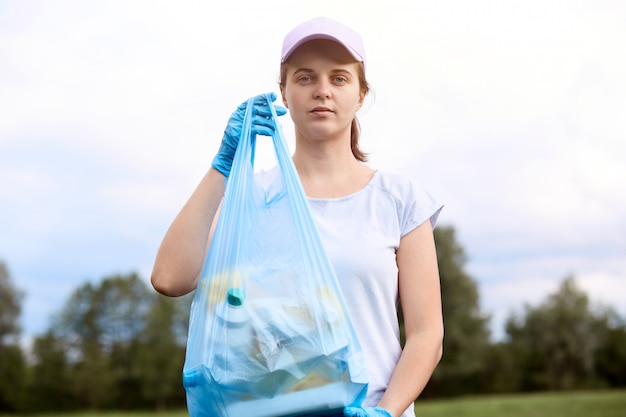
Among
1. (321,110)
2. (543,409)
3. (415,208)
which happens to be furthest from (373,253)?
(543,409)

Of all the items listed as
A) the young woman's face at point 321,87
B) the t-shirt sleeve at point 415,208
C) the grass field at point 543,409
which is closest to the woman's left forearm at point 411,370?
the t-shirt sleeve at point 415,208

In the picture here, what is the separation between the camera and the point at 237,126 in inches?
107

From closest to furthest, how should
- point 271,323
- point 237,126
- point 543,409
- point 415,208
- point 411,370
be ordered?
point 271,323, point 411,370, point 415,208, point 237,126, point 543,409

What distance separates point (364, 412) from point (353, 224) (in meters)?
0.60

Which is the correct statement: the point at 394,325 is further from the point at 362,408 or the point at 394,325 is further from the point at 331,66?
the point at 331,66

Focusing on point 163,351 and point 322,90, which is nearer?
point 322,90

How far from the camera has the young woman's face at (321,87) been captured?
250cm

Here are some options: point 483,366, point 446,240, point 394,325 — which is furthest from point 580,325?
point 394,325

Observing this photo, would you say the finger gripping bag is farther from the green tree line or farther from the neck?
the green tree line

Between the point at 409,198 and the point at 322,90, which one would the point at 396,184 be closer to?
the point at 409,198

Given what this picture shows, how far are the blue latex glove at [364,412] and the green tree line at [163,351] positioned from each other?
31.6 meters

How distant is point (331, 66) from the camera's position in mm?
A: 2518

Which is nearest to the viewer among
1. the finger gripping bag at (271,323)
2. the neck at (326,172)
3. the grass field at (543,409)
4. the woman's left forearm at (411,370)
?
the finger gripping bag at (271,323)

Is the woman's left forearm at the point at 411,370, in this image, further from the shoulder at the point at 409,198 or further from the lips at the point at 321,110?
the lips at the point at 321,110
